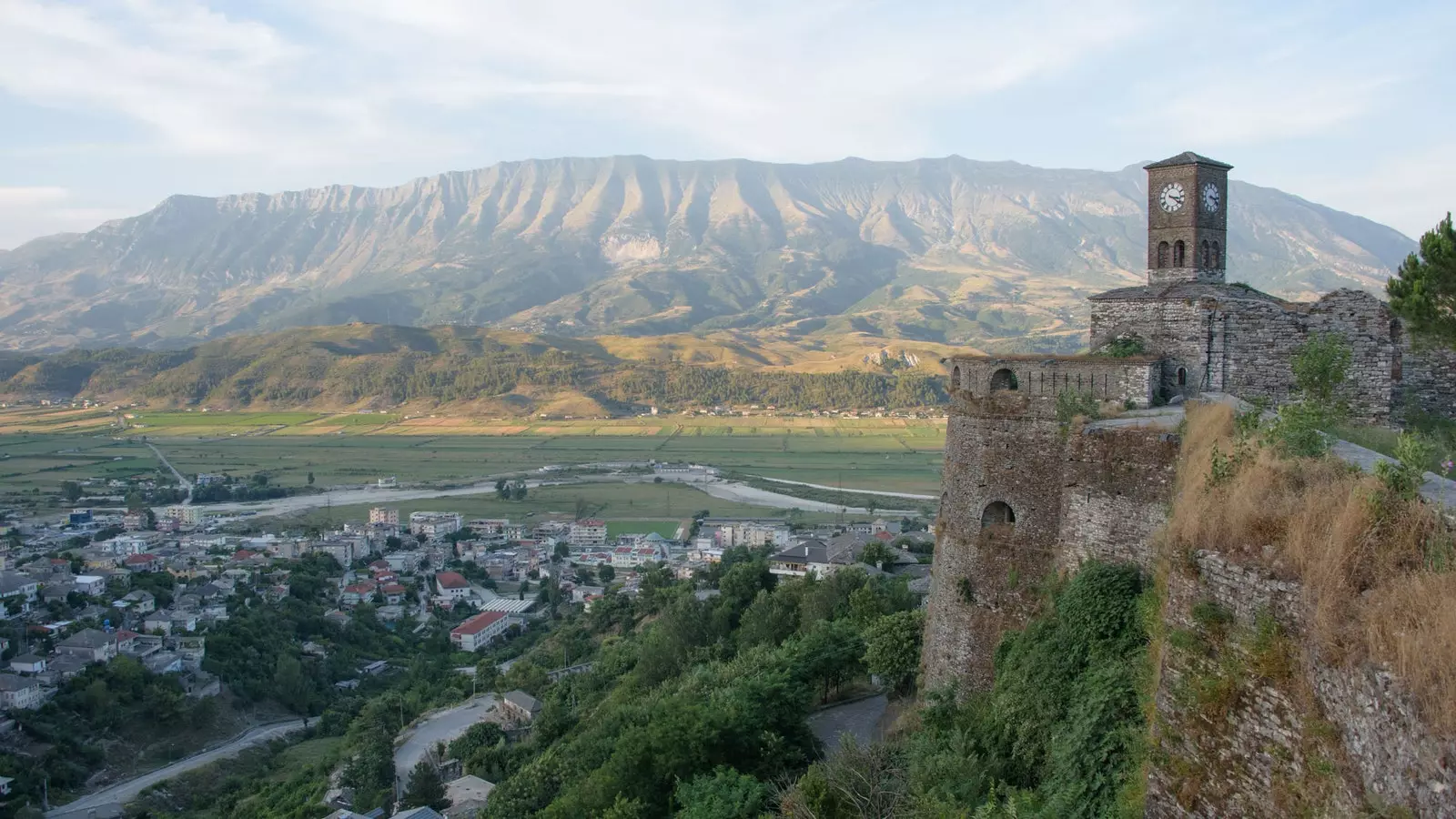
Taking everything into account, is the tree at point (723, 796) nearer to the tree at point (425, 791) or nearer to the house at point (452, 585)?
the tree at point (425, 791)

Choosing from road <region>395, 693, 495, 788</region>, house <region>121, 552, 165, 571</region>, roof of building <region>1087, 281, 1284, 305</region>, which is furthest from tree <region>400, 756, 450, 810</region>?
house <region>121, 552, 165, 571</region>

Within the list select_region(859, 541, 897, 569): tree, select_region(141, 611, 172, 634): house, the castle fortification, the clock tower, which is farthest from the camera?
select_region(141, 611, 172, 634): house

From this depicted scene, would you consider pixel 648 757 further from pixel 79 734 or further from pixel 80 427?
pixel 80 427

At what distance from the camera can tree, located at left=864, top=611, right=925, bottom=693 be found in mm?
18312

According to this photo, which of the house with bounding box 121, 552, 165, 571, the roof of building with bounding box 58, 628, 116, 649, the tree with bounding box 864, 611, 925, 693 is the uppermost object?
the tree with bounding box 864, 611, 925, 693

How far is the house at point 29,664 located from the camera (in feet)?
154

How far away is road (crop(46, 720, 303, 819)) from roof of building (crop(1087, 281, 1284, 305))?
38714mm

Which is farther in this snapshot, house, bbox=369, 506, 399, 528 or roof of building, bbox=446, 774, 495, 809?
house, bbox=369, 506, 399, 528

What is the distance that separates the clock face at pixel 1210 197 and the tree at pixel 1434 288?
6548 millimetres

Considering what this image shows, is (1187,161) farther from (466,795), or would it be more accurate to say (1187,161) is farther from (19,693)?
(19,693)

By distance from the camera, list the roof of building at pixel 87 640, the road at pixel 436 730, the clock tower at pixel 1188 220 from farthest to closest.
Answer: the roof of building at pixel 87 640
the road at pixel 436 730
the clock tower at pixel 1188 220

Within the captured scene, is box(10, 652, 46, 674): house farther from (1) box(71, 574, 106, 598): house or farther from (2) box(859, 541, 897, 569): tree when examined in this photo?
(2) box(859, 541, 897, 569): tree

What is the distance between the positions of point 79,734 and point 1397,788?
50690 mm

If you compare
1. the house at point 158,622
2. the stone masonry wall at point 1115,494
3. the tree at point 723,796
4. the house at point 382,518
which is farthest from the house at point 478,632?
the stone masonry wall at point 1115,494
